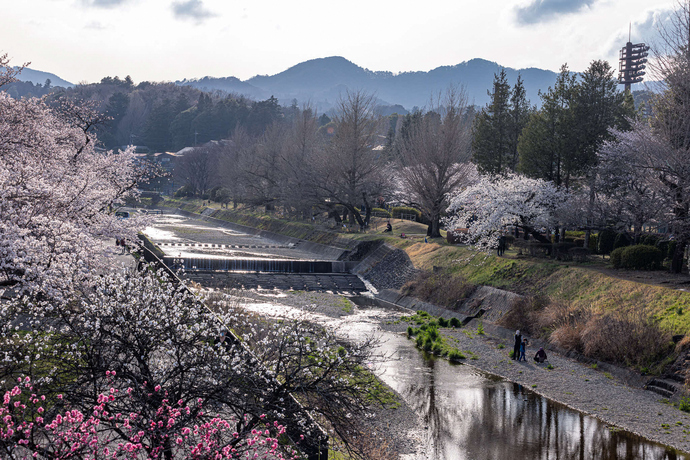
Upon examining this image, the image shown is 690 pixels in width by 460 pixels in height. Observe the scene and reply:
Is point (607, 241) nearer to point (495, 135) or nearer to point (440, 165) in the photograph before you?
point (440, 165)

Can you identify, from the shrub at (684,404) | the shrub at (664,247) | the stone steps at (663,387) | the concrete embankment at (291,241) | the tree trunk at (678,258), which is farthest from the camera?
the concrete embankment at (291,241)

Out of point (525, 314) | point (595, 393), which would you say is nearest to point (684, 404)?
point (595, 393)

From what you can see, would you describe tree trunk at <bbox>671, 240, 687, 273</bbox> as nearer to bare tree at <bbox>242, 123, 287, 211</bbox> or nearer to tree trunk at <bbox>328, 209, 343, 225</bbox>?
tree trunk at <bbox>328, 209, 343, 225</bbox>

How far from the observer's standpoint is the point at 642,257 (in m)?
27.7

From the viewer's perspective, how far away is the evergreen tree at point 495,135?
4866 cm

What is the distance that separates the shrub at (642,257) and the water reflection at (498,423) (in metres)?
11.5

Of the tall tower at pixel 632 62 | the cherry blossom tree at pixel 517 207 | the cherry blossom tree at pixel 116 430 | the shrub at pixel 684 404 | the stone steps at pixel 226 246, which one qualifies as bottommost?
the stone steps at pixel 226 246

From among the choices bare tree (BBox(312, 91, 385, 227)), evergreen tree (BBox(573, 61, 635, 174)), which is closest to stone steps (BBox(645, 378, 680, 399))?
evergreen tree (BBox(573, 61, 635, 174))

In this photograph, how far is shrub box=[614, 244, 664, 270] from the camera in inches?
1088

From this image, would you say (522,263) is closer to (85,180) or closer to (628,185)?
(628,185)

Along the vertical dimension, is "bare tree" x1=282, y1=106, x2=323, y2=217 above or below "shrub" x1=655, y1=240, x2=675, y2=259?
above

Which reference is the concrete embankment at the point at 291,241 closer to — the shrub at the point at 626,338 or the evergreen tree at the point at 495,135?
the evergreen tree at the point at 495,135

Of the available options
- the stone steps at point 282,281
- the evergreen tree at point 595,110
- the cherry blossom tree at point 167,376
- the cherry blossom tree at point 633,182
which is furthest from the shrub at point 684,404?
the stone steps at point 282,281

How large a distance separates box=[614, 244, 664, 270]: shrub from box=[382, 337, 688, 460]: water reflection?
37.9 ft
